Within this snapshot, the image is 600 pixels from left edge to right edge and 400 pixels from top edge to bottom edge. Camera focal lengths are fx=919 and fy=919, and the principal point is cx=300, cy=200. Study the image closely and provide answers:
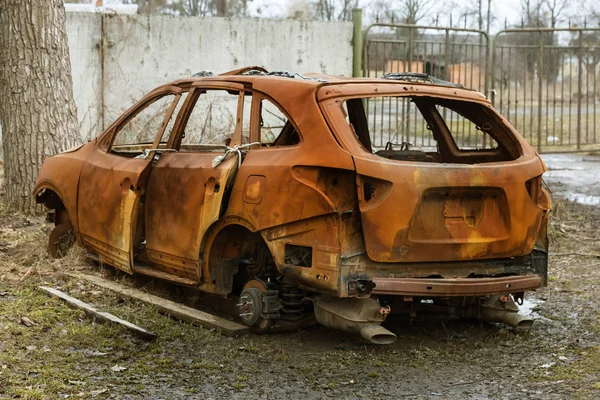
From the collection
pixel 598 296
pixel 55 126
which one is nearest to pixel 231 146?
pixel 598 296

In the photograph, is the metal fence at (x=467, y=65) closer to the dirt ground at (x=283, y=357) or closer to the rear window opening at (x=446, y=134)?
the rear window opening at (x=446, y=134)

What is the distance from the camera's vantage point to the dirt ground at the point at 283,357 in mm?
5145

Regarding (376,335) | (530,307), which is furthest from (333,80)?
(530,307)

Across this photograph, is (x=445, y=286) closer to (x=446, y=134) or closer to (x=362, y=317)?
(x=362, y=317)

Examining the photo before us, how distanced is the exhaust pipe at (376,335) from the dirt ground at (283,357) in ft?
0.44

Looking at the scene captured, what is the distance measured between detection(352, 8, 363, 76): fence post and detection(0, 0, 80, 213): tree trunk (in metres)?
6.12

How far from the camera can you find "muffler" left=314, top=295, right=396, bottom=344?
5688mm

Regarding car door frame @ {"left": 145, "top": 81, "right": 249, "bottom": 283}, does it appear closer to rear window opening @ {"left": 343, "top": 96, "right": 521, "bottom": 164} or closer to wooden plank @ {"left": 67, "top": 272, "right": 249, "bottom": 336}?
wooden plank @ {"left": 67, "top": 272, "right": 249, "bottom": 336}

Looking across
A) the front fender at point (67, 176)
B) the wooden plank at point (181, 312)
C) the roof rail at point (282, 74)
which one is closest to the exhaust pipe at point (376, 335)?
the wooden plank at point (181, 312)

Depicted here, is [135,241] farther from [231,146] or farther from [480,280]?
[480,280]

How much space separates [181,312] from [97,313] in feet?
1.94

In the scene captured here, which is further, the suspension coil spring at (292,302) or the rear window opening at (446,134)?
the rear window opening at (446,134)

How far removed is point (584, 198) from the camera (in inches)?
513

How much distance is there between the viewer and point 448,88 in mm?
6504
